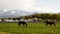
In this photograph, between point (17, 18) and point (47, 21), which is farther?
point (47, 21)

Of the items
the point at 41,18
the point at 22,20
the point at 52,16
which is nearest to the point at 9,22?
the point at 22,20

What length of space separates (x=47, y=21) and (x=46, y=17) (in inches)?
34.6

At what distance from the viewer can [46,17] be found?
2350 cm

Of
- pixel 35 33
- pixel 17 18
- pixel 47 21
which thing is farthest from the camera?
pixel 47 21

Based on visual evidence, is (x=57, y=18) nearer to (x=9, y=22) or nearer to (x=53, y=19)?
(x=53, y=19)

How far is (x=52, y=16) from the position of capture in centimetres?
2355

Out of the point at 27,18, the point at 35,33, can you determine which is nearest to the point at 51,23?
the point at 27,18

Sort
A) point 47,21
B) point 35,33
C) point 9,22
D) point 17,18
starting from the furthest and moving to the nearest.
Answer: point 9,22
point 47,21
point 17,18
point 35,33

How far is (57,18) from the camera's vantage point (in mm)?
23625

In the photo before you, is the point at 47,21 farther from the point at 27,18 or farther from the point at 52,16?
the point at 27,18

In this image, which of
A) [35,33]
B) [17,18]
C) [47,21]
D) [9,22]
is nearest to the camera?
[35,33]

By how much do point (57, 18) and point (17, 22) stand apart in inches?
214

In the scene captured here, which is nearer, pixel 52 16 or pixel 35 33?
pixel 35 33

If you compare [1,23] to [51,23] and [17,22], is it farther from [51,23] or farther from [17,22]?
[51,23]
